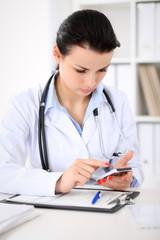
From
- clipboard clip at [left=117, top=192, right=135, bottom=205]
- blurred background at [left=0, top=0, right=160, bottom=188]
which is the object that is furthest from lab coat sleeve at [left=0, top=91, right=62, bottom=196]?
blurred background at [left=0, top=0, right=160, bottom=188]

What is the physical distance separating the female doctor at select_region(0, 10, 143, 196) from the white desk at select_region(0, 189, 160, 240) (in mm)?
203

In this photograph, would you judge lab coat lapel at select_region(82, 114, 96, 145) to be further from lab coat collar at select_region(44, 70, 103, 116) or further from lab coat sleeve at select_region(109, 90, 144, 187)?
lab coat sleeve at select_region(109, 90, 144, 187)

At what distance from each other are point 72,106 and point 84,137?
174mm

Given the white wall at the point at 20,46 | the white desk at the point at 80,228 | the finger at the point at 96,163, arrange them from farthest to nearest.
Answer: the white wall at the point at 20,46
the finger at the point at 96,163
the white desk at the point at 80,228

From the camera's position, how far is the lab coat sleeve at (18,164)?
120cm

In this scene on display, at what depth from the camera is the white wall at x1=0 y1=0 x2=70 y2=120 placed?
2.62 metres

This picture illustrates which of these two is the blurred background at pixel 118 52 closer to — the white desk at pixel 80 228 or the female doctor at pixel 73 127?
the female doctor at pixel 73 127

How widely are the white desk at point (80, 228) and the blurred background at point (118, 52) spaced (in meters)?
1.62

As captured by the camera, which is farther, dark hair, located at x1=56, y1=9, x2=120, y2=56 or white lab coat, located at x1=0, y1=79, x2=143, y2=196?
white lab coat, located at x1=0, y1=79, x2=143, y2=196

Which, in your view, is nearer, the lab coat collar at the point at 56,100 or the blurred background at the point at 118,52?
the lab coat collar at the point at 56,100

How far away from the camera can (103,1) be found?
251 cm

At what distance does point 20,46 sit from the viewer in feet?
8.71

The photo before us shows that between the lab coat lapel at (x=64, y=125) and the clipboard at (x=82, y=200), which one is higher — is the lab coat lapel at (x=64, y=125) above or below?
above

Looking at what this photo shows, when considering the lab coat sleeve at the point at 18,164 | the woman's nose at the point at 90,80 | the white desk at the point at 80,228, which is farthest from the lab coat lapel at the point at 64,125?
the white desk at the point at 80,228
